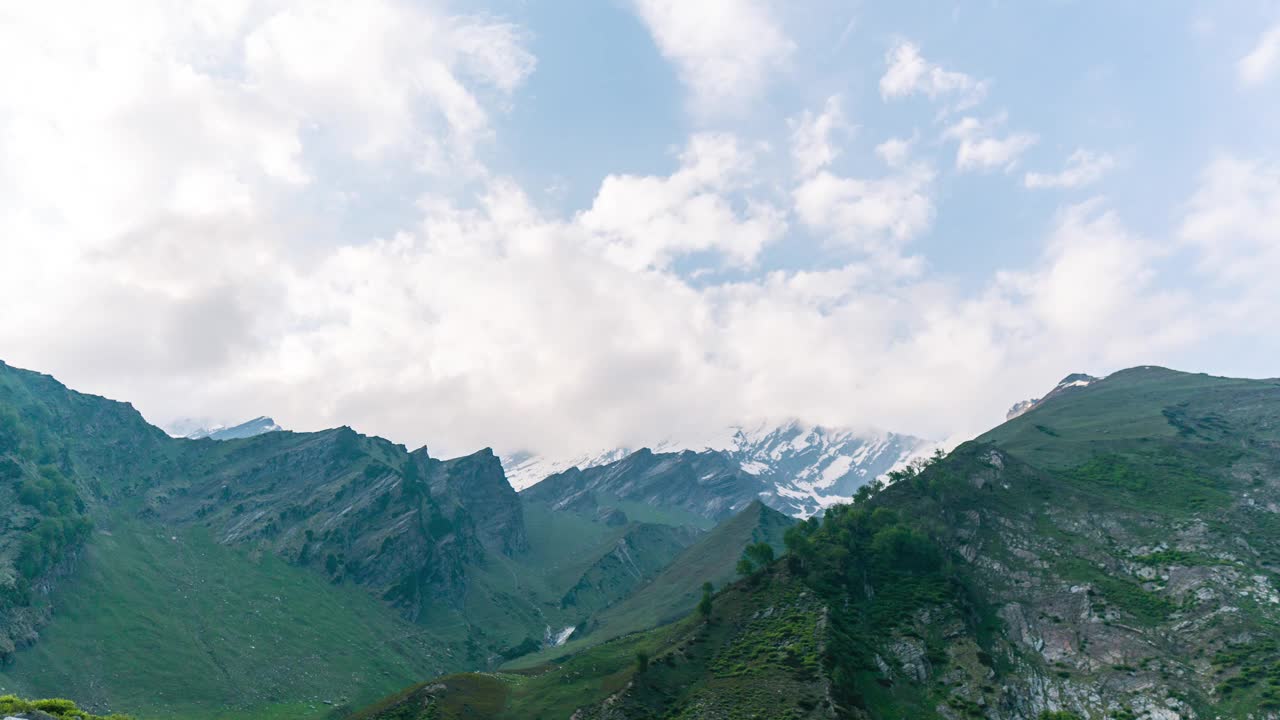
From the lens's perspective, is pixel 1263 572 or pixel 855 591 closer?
pixel 1263 572

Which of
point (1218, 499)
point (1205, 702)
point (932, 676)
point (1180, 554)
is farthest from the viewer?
point (1218, 499)

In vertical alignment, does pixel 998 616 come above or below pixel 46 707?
below

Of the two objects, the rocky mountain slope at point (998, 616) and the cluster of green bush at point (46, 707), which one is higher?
the cluster of green bush at point (46, 707)

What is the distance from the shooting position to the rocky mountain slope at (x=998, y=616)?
11031 cm

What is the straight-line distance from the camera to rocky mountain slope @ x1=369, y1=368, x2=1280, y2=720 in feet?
362

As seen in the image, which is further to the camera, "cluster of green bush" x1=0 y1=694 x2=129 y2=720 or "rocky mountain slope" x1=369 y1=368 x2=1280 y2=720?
"rocky mountain slope" x1=369 y1=368 x2=1280 y2=720

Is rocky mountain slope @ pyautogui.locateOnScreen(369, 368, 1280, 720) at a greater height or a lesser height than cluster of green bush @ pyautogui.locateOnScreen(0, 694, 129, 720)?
lesser

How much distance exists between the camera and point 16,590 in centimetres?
18575

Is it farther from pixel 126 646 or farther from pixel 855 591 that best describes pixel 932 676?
pixel 126 646

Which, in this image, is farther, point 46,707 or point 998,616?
point 998,616

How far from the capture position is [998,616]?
138 meters

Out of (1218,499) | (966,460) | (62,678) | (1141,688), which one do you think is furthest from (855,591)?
(62,678)

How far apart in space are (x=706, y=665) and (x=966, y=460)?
11313 cm

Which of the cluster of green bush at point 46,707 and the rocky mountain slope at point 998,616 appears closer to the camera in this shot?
the cluster of green bush at point 46,707
